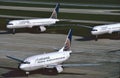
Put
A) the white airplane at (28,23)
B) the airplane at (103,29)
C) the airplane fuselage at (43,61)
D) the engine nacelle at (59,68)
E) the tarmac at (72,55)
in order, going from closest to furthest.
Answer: the airplane fuselage at (43,61), the engine nacelle at (59,68), the tarmac at (72,55), the airplane at (103,29), the white airplane at (28,23)

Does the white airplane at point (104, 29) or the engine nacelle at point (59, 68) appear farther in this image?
the white airplane at point (104, 29)

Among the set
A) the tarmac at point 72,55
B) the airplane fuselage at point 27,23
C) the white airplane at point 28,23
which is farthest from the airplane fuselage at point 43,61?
the airplane fuselage at point 27,23

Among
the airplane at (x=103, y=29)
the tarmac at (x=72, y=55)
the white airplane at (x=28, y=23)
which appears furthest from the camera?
the white airplane at (x=28, y=23)

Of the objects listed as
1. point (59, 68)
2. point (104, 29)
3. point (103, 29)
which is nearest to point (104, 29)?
point (104, 29)

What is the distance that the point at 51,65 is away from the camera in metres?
61.3

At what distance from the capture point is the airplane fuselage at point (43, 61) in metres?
58.7

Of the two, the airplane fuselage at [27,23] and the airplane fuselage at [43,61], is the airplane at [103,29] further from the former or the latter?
the airplane fuselage at [43,61]

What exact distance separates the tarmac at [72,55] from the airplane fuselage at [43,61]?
180 cm

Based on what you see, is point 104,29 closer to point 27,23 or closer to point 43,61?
point 27,23

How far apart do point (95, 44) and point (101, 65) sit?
21.1m

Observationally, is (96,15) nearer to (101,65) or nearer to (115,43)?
(115,43)

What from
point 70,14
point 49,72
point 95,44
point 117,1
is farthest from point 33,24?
point 117,1

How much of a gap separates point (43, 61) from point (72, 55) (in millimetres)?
17959

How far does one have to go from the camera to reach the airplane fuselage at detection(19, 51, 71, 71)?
193 feet
